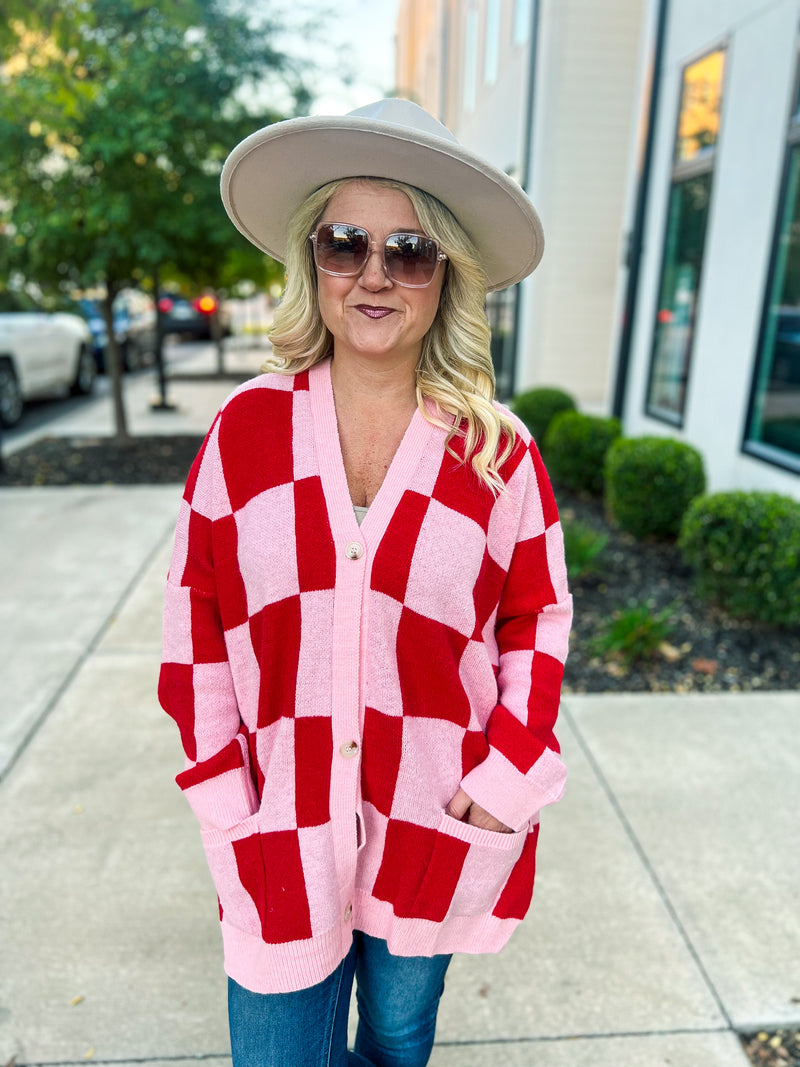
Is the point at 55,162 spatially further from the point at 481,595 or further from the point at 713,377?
the point at 481,595

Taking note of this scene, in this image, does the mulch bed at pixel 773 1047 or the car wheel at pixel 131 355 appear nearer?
the mulch bed at pixel 773 1047

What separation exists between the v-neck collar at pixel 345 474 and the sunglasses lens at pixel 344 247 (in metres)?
0.20

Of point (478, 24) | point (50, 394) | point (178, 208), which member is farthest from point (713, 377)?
point (478, 24)

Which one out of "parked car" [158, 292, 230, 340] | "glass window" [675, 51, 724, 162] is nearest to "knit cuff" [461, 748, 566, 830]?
"glass window" [675, 51, 724, 162]

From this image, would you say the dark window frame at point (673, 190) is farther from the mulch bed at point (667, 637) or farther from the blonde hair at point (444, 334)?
the blonde hair at point (444, 334)

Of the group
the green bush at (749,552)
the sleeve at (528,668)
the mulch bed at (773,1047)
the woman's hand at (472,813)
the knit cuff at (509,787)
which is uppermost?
the sleeve at (528,668)

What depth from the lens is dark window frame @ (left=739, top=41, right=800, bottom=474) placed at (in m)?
4.95

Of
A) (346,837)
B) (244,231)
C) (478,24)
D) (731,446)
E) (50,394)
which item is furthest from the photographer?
(478,24)

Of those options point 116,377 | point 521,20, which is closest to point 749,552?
point 116,377

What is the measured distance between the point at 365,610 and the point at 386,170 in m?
A: 0.71

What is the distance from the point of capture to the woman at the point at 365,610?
52.9 inches

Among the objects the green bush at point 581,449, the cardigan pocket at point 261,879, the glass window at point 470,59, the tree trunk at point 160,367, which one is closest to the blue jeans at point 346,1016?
the cardigan pocket at point 261,879

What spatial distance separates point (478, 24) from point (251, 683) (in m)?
15.8

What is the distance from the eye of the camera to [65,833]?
275cm
